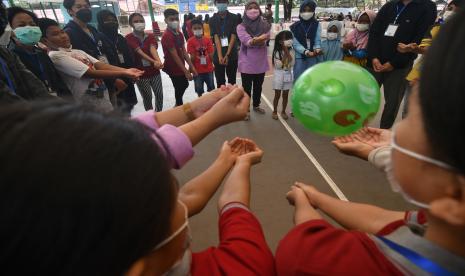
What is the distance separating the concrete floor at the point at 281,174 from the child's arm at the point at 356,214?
862mm

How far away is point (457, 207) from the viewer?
45 cm

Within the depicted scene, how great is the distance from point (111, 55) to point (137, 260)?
2984 mm

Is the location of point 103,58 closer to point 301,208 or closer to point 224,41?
point 224,41

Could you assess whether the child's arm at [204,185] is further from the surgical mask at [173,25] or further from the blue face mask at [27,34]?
the surgical mask at [173,25]

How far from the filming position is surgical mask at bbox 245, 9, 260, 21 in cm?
342

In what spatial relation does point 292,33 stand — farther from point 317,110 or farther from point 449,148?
point 449,148

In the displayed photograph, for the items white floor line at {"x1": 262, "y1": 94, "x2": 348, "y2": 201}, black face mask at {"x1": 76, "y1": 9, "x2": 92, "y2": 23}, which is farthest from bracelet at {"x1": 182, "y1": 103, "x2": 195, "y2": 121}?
black face mask at {"x1": 76, "y1": 9, "x2": 92, "y2": 23}

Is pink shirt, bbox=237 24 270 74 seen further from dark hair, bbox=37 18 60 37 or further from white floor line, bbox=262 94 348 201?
dark hair, bbox=37 18 60 37

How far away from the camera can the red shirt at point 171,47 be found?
3.60 metres

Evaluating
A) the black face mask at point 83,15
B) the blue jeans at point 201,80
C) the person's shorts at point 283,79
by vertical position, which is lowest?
the blue jeans at point 201,80

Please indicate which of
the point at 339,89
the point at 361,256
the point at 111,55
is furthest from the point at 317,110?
the point at 111,55

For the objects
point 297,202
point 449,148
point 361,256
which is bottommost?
point 297,202

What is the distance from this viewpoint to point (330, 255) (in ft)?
1.99

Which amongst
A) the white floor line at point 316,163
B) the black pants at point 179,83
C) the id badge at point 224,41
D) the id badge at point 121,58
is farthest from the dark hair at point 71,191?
the id badge at point 224,41
